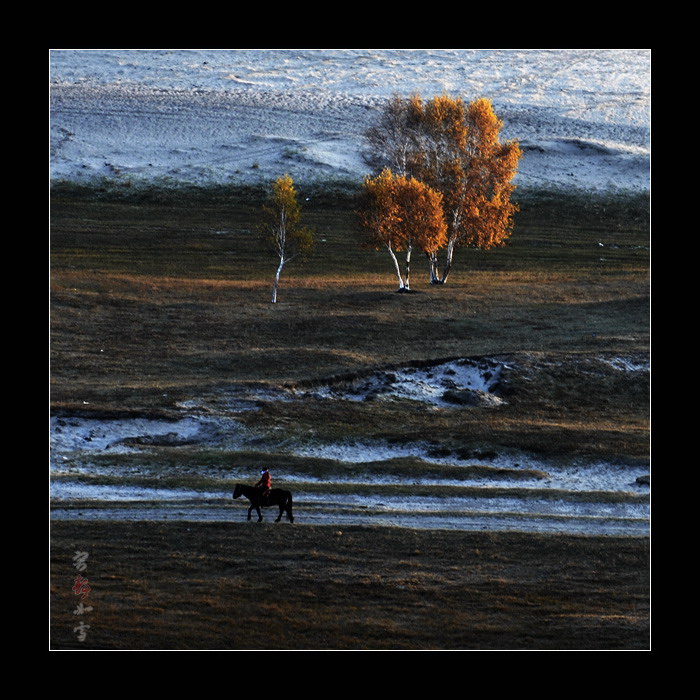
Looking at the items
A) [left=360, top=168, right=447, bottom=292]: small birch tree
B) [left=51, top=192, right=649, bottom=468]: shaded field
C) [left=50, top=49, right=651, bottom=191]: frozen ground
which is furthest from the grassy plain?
[left=50, top=49, right=651, bottom=191]: frozen ground

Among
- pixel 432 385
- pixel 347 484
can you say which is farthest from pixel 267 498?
pixel 432 385

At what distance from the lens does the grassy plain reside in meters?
21.7

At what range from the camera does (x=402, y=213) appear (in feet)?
241

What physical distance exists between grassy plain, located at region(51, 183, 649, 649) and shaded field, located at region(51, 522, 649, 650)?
0.06 m

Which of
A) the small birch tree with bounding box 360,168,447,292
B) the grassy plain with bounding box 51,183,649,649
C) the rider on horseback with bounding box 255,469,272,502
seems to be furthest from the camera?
the small birch tree with bounding box 360,168,447,292

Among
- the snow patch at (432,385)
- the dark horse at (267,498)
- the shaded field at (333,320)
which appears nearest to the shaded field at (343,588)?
the dark horse at (267,498)

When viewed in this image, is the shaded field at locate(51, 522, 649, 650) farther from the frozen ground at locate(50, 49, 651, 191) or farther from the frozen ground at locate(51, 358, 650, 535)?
the frozen ground at locate(50, 49, 651, 191)

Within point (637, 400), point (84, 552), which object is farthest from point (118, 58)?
point (84, 552)

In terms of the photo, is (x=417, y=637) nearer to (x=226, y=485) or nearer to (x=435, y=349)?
(x=226, y=485)

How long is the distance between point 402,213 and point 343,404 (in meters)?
33.7

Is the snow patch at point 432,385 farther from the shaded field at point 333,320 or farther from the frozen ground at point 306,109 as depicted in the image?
the frozen ground at point 306,109

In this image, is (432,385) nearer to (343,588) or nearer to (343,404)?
(343,404)

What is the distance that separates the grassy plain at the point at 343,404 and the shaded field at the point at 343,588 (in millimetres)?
62

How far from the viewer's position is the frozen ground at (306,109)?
12631 centimetres
